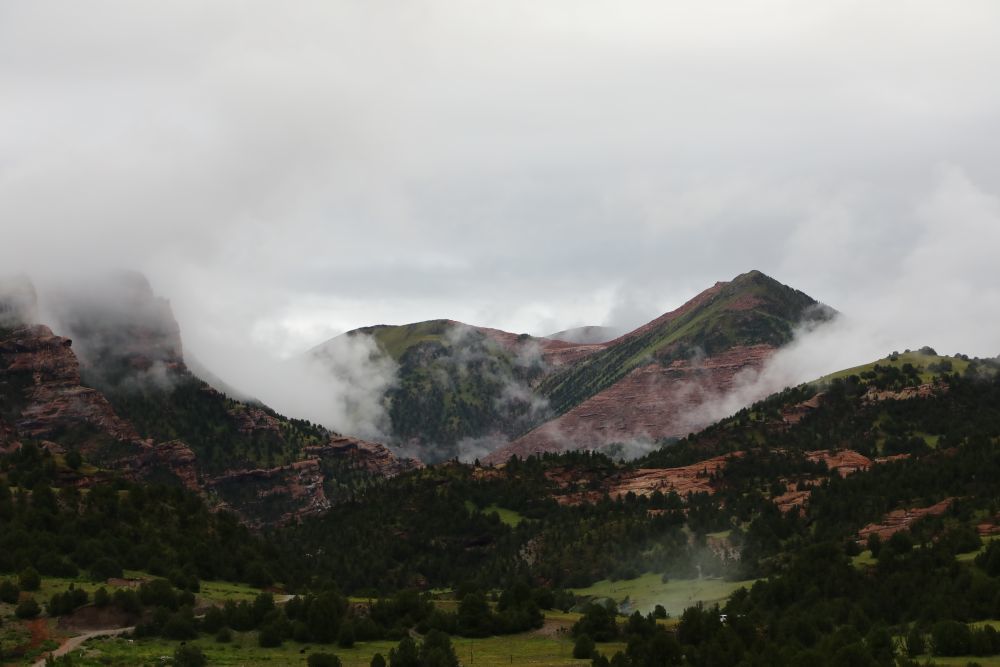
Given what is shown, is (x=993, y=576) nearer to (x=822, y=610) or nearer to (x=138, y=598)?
(x=822, y=610)

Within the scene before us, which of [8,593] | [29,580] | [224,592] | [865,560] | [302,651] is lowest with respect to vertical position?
[865,560]

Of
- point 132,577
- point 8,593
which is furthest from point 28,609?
point 132,577

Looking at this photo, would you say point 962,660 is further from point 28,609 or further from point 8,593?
point 8,593

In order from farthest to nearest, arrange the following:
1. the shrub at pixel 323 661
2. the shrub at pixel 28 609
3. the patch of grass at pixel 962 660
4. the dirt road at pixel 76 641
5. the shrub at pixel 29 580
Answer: the shrub at pixel 29 580 → the shrub at pixel 28 609 → the dirt road at pixel 76 641 → the patch of grass at pixel 962 660 → the shrub at pixel 323 661

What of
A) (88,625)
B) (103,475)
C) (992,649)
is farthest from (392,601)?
(103,475)

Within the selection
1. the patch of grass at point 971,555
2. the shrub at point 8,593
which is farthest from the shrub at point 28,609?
the patch of grass at point 971,555

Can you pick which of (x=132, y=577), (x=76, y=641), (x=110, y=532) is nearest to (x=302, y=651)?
(x=76, y=641)

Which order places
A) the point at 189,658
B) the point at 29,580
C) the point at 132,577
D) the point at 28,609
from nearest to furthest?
the point at 189,658 → the point at 28,609 → the point at 29,580 → the point at 132,577

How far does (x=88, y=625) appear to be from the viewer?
121 meters

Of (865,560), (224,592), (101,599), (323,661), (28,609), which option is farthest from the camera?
(865,560)

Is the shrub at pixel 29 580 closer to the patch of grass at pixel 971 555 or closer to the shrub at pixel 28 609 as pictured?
the shrub at pixel 28 609

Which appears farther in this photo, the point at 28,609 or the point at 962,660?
the point at 28,609

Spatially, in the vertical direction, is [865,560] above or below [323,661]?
below

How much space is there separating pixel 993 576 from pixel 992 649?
158 feet
